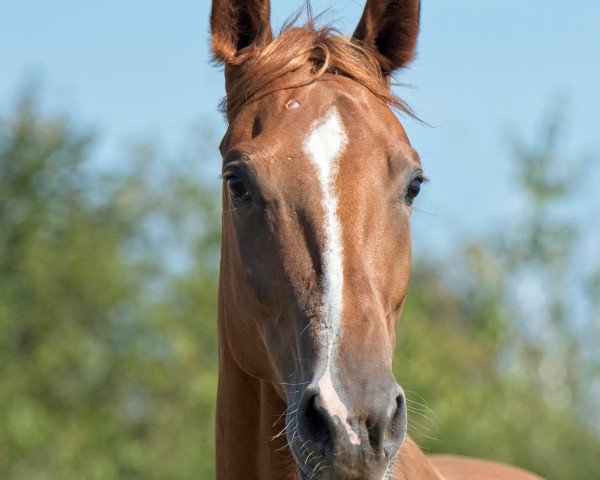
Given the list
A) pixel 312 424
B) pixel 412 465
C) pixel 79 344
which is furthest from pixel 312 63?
pixel 79 344

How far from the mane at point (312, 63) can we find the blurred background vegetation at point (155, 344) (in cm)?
1465

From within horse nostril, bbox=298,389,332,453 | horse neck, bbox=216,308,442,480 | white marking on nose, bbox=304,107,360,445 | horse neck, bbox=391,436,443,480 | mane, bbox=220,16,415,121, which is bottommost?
horse neck, bbox=391,436,443,480

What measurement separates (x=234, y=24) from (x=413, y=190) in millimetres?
1277

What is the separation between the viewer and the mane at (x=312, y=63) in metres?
4.45

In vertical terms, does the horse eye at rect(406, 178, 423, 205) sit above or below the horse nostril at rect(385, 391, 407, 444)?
above

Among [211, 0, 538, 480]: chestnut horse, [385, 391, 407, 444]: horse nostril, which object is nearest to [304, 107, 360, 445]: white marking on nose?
[211, 0, 538, 480]: chestnut horse

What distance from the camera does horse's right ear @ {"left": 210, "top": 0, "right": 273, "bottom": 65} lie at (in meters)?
4.75

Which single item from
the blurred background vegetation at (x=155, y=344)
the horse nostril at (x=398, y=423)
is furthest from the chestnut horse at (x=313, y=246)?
the blurred background vegetation at (x=155, y=344)

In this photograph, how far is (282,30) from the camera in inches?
188

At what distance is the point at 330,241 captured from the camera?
12.5ft

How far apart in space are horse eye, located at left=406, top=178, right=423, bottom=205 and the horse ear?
2.56 feet

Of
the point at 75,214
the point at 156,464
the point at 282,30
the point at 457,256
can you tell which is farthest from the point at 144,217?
the point at 282,30

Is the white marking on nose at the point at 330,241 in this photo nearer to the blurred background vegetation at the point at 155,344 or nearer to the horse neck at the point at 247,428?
the horse neck at the point at 247,428

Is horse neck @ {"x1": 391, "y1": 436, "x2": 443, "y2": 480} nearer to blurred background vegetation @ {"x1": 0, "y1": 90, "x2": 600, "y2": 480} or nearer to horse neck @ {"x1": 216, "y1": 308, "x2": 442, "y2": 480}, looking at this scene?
horse neck @ {"x1": 216, "y1": 308, "x2": 442, "y2": 480}
